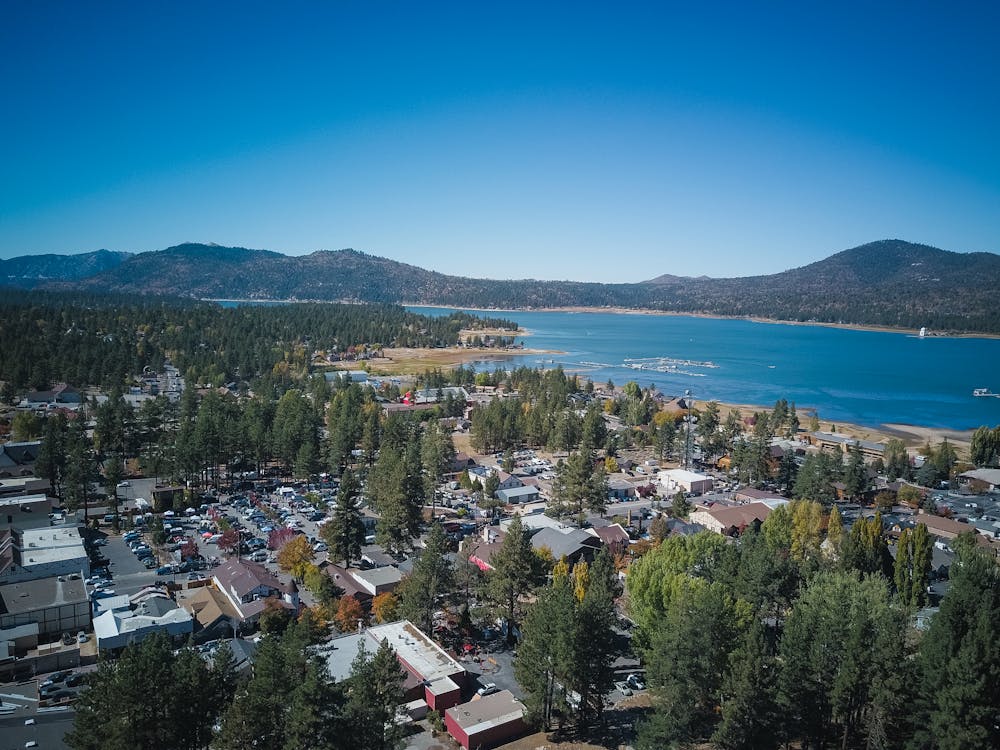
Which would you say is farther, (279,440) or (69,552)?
(279,440)

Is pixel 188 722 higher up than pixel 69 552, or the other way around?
Result: pixel 188 722

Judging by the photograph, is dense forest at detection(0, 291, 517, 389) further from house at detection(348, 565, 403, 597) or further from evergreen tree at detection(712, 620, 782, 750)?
evergreen tree at detection(712, 620, 782, 750)

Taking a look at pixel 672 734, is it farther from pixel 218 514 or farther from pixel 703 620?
pixel 218 514

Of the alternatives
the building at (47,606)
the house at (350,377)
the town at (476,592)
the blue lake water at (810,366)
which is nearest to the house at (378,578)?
the town at (476,592)

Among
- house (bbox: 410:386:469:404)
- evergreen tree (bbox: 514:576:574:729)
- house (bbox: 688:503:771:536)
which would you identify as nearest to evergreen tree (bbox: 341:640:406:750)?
evergreen tree (bbox: 514:576:574:729)

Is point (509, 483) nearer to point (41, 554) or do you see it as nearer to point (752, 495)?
point (752, 495)

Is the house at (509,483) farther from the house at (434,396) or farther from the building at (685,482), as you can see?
the house at (434,396)

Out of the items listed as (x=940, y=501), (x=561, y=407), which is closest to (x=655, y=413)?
(x=561, y=407)
